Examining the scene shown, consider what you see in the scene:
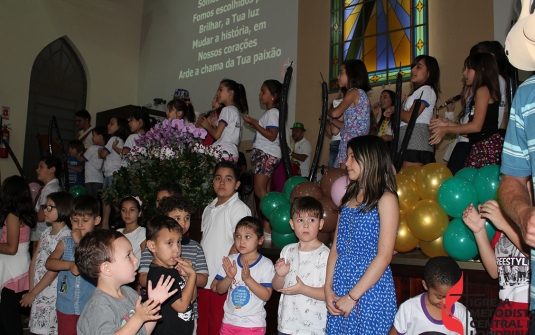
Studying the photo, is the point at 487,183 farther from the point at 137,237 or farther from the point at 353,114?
the point at 137,237

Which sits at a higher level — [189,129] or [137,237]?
[189,129]

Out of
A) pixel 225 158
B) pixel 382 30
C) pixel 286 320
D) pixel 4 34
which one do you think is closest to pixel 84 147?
pixel 4 34

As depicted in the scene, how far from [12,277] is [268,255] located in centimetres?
183

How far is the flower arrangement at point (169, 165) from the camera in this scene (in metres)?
4.04

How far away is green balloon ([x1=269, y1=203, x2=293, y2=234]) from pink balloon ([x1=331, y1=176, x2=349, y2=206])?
0.31 meters

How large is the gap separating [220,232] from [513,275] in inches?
70.3

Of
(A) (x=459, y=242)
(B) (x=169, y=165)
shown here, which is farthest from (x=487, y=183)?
(B) (x=169, y=165)

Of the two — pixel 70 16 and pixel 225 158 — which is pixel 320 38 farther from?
pixel 70 16

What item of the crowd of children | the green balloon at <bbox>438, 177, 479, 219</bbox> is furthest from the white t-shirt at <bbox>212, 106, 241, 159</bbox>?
the green balloon at <bbox>438, 177, 479, 219</bbox>

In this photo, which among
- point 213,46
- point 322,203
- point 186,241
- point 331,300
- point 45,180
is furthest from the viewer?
point 213,46

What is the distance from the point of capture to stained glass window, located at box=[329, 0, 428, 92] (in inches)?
271

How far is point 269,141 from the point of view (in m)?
4.36

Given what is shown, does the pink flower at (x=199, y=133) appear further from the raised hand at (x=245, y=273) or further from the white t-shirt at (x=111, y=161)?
the white t-shirt at (x=111, y=161)

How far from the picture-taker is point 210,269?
3.17 metres
